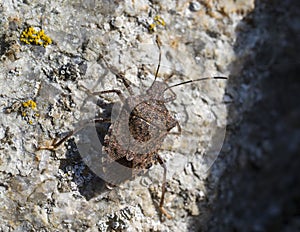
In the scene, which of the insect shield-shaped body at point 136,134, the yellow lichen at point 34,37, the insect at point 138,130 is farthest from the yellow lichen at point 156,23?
the yellow lichen at point 34,37

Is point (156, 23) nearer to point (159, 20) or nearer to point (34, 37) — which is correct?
point (159, 20)

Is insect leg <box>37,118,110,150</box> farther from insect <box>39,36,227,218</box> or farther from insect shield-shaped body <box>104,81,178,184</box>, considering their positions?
insect shield-shaped body <box>104,81,178,184</box>

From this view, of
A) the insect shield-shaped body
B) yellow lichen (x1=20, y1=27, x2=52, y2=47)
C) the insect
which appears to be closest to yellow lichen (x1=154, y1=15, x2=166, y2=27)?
the insect

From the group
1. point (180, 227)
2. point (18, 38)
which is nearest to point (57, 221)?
point (180, 227)

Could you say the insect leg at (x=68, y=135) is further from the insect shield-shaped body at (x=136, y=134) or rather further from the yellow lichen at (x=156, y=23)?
the yellow lichen at (x=156, y=23)

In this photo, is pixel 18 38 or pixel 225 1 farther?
pixel 225 1

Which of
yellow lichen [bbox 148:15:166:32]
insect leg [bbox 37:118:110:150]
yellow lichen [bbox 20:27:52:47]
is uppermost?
yellow lichen [bbox 148:15:166:32]

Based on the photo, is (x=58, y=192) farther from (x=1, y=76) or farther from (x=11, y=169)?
(x=1, y=76)
